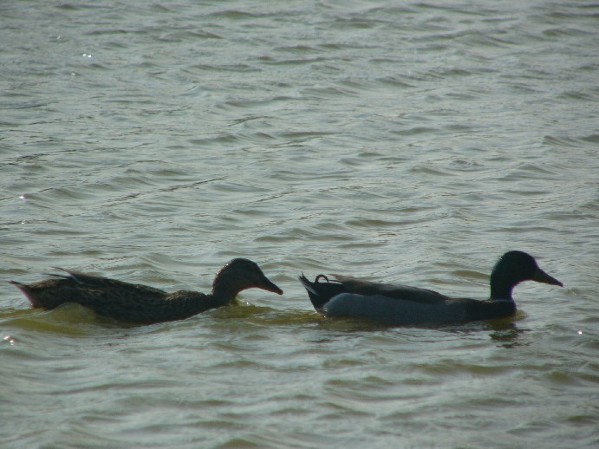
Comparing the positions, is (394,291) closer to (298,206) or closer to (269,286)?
(269,286)

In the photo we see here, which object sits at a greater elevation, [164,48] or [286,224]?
[164,48]

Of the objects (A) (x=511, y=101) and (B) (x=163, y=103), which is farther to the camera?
(A) (x=511, y=101)

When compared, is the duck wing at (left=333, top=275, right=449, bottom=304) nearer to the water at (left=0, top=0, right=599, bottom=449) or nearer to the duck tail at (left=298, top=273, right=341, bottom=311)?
the duck tail at (left=298, top=273, right=341, bottom=311)

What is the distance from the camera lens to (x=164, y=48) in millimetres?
19219

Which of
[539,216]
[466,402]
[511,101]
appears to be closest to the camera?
[466,402]

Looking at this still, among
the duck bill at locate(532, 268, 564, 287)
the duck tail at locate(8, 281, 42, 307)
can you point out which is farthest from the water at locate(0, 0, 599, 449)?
the duck bill at locate(532, 268, 564, 287)

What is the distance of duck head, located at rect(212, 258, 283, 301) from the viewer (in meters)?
9.77

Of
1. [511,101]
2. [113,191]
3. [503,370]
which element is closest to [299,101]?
[511,101]

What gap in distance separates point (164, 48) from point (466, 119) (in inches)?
214

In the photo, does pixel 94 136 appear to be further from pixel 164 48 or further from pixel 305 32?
pixel 305 32

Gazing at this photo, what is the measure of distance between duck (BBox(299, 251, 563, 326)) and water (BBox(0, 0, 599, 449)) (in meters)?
0.15

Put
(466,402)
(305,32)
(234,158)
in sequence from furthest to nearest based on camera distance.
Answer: (305,32)
(234,158)
(466,402)

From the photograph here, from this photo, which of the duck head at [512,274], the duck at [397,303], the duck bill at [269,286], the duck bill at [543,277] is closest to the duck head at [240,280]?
the duck bill at [269,286]

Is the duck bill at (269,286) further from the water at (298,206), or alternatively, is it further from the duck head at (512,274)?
the duck head at (512,274)
